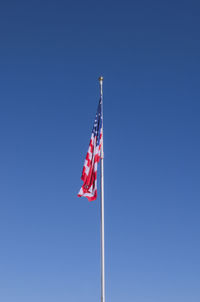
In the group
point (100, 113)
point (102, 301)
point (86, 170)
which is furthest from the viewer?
point (100, 113)

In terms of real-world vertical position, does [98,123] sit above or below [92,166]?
above

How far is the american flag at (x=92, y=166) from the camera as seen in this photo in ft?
164

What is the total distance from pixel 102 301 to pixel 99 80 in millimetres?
19874

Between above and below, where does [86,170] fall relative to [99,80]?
below

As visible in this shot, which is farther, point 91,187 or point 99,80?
point 99,80

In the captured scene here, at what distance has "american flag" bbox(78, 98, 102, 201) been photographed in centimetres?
5012

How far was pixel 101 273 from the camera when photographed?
4866 centimetres

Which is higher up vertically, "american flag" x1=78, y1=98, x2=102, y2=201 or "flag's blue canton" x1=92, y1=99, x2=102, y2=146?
"flag's blue canton" x1=92, y1=99, x2=102, y2=146

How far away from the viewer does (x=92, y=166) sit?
51281mm

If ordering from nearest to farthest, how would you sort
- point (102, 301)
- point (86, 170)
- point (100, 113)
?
point (102, 301), point (86, 170), point (100, 113)

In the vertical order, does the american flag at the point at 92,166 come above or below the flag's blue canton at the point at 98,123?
below

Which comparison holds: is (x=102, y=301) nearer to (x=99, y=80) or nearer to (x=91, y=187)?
(x=91, y=187)

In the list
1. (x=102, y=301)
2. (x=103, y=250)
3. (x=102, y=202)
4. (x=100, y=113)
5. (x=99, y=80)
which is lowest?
(x=102, y=301)

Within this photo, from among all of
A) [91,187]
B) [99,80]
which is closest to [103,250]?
[91,187]
